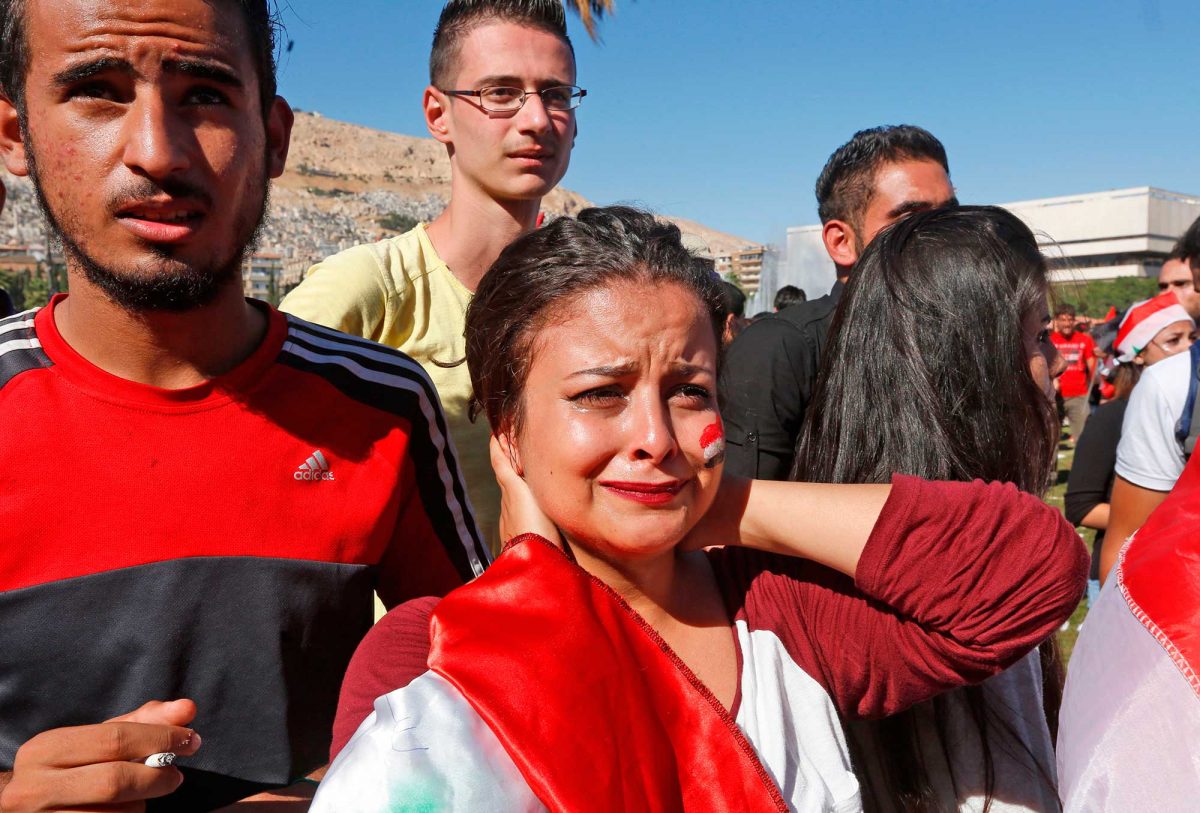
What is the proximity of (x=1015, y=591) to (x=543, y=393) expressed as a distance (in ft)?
2.68

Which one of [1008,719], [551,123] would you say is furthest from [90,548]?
[551,123]

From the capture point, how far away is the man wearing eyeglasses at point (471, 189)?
9.34 ft

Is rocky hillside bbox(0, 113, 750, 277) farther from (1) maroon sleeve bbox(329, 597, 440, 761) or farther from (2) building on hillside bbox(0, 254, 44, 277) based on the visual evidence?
(1) maroon sleeve bbox(329, 597, 440, 761)

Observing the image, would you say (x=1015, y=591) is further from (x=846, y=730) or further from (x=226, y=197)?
(x=226, y=197)

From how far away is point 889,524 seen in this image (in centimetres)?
166

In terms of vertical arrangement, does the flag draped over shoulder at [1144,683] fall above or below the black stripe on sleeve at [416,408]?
below

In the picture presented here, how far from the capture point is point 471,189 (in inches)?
125

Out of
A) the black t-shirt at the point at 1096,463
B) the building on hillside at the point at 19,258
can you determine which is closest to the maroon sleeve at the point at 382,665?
the black t-shirt at the point at 1096,463

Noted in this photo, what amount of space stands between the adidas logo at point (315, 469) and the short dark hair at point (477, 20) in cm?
174

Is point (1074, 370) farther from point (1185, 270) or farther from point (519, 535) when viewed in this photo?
point (519, 535)

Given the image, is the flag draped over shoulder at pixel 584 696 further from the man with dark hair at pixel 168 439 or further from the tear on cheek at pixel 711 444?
the man with dark hair at pixel 168 439

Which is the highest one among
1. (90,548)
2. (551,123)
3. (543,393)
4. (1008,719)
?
(551,123)

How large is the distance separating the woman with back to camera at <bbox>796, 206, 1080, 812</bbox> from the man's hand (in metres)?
1.19

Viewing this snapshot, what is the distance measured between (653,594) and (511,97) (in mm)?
1887
